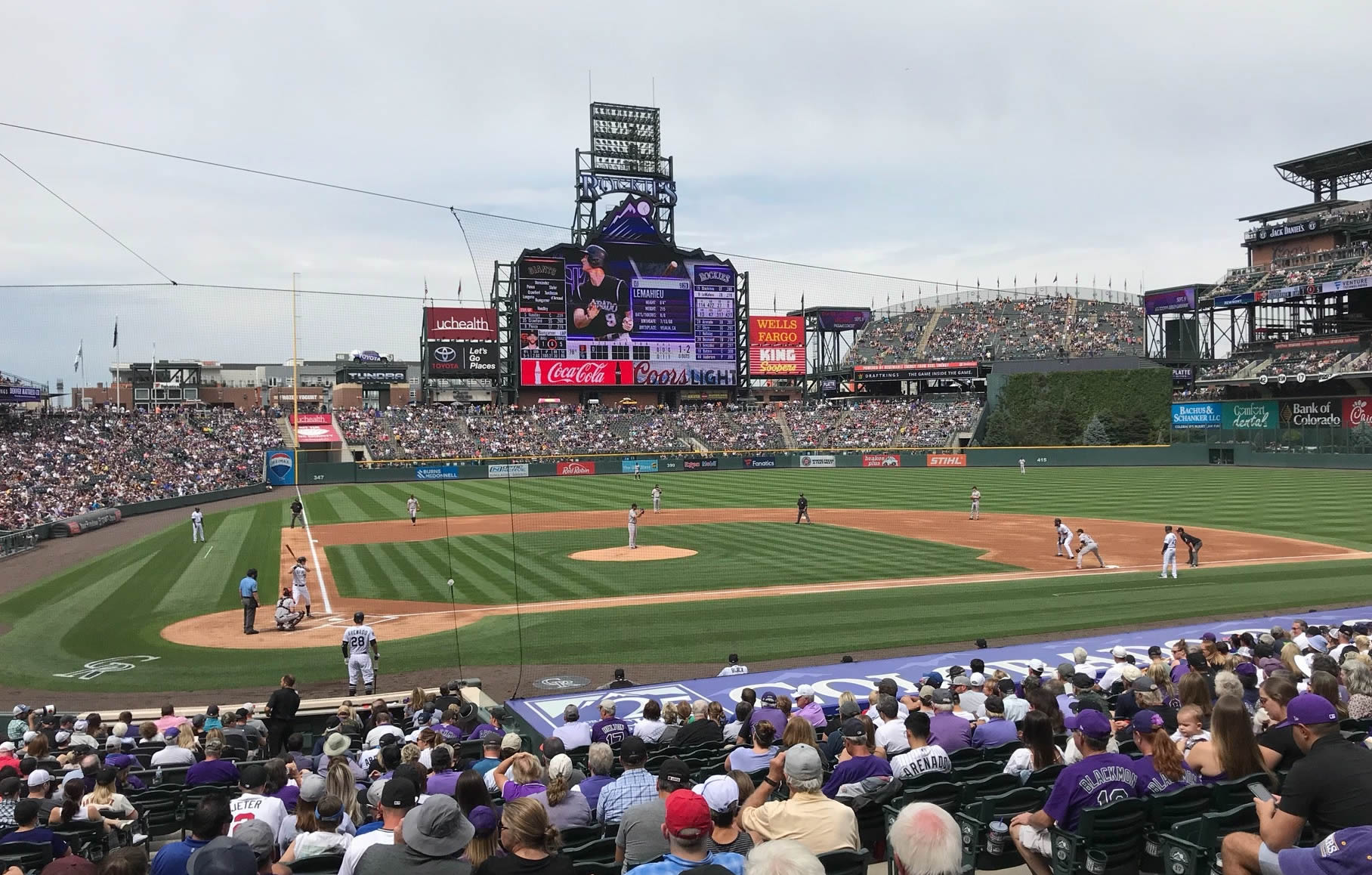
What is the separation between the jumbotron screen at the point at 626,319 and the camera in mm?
75812

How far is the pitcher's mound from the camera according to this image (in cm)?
3003

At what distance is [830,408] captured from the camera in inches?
3580

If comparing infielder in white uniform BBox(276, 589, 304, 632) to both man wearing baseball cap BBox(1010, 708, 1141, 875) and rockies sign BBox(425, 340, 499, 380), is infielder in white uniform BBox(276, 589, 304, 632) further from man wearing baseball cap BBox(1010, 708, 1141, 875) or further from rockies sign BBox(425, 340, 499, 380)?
rockies sign BBox(425, 340, 499, 380)

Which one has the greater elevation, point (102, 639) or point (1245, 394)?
point (1245, 394)

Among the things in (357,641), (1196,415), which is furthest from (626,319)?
(357,641)

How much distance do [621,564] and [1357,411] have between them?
200 ft

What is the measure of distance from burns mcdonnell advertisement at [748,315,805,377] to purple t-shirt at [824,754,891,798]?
301ft

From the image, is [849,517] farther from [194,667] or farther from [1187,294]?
[1187,294]

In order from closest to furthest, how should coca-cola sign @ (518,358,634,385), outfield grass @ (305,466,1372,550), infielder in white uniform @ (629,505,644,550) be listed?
infielder in white uniform @ (629,505,644,550) < outfield grass @ (305,466,1372,550) < coca-cola sign @ (518,358,634,385)

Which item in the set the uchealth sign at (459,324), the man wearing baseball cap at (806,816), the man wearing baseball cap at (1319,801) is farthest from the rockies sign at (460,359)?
the man wearing baseball cap at (1319,801)

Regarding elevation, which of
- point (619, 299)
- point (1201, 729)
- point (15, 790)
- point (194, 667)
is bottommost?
point (194, 667)

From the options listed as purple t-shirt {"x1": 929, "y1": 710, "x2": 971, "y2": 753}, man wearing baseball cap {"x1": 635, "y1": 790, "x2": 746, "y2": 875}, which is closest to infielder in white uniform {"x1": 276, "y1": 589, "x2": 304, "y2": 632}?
purple t-shirt {"x1": 929, "y1": 710, "x2": 971, "y2": 753}

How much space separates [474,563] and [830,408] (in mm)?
65194

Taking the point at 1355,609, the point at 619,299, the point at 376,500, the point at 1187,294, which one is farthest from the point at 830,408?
the point at 1355,609
